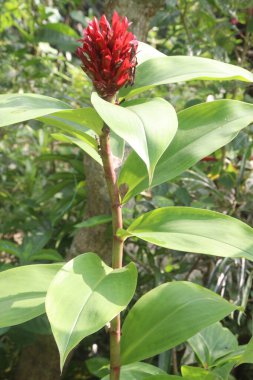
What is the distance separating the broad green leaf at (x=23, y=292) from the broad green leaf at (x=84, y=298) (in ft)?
0.29

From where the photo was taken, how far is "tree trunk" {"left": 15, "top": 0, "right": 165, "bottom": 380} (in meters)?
1.49

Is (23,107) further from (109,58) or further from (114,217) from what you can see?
(114,217)

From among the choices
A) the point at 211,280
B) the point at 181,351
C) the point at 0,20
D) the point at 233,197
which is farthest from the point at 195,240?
the point at 0,20

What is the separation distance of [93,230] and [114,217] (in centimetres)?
76

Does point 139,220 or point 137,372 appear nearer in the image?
point 139,220

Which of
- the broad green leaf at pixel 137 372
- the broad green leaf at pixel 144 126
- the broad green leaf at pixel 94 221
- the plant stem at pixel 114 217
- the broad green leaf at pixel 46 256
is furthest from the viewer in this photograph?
the broad green leaf at pixel 46 256

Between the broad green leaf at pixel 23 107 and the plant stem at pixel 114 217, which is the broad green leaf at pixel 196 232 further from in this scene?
the broad green leaf at pixel 23 107

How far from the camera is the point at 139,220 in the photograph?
2.64 feet

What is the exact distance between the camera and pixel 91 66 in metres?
0.71

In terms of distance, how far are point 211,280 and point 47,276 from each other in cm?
72

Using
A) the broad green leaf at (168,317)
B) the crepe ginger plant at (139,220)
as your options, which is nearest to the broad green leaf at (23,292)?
the crepe ginger plant at (139,220)

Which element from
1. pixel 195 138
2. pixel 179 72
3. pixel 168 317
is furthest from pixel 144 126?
pixel 168 317

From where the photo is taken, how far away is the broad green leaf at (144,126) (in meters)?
0.56

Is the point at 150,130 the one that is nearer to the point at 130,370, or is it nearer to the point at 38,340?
the point at 130,370
